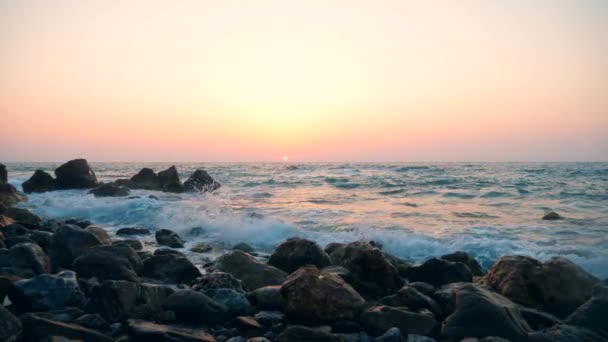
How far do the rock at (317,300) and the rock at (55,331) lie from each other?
5.25ft

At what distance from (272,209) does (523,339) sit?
1159 cm

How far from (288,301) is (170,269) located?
2.11m

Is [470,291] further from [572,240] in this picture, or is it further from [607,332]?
[572,240]

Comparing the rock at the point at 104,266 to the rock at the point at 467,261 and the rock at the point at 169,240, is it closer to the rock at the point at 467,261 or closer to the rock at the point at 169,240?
the rock at the point at 169,240

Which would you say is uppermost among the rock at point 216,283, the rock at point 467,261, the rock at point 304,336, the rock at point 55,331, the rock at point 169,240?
the rock at point 55,331

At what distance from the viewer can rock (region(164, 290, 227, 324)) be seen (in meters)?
4.17

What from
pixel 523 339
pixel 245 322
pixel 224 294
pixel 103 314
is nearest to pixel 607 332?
pixel 523 339

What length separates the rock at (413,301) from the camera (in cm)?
460

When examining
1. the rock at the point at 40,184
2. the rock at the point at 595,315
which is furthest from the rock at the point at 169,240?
the rock at the point at 40,184

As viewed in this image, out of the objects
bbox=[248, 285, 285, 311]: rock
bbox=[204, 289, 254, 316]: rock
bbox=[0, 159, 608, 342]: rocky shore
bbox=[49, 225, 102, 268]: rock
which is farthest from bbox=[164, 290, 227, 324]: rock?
bbox=[49, 225, 102, 268]: rock

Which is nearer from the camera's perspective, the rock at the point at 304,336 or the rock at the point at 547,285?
the rock at the point at 304,336

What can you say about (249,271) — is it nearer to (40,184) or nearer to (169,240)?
(169,240)

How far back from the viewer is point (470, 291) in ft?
14.5

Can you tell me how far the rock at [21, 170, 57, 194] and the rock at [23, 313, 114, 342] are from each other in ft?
68.3
